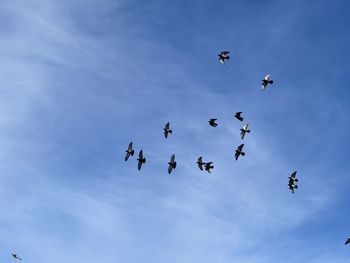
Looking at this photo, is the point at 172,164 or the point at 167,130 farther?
the point at 172,164

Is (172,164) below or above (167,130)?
below

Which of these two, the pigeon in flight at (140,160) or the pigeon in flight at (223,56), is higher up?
the pigeon in flight at (223,56)

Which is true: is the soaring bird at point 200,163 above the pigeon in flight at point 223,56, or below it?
below

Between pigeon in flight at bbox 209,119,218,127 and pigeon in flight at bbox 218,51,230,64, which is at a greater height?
pigeon in flight at bbox 218,51,230,64

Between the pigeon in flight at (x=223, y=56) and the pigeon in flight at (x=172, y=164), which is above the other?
the pigeon in flight at (x=223, y=56)

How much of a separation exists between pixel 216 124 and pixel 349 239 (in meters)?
36.7

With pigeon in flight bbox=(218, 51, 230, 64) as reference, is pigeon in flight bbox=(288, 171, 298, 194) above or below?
below

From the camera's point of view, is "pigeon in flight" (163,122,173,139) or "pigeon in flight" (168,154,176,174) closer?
"pigeon in flight" (163,122,173,139)

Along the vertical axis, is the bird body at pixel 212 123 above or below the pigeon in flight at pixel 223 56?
below

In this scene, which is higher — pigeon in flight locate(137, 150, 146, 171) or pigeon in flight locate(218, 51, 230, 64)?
pigeon in flight locate(218, 51, 230, 64)

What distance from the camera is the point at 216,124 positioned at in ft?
399

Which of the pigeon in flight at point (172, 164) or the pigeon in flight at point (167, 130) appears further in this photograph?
the pigeon in flight at point (172, 164)

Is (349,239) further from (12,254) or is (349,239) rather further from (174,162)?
(12,254)

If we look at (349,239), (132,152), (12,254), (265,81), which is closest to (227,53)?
(265,81)
